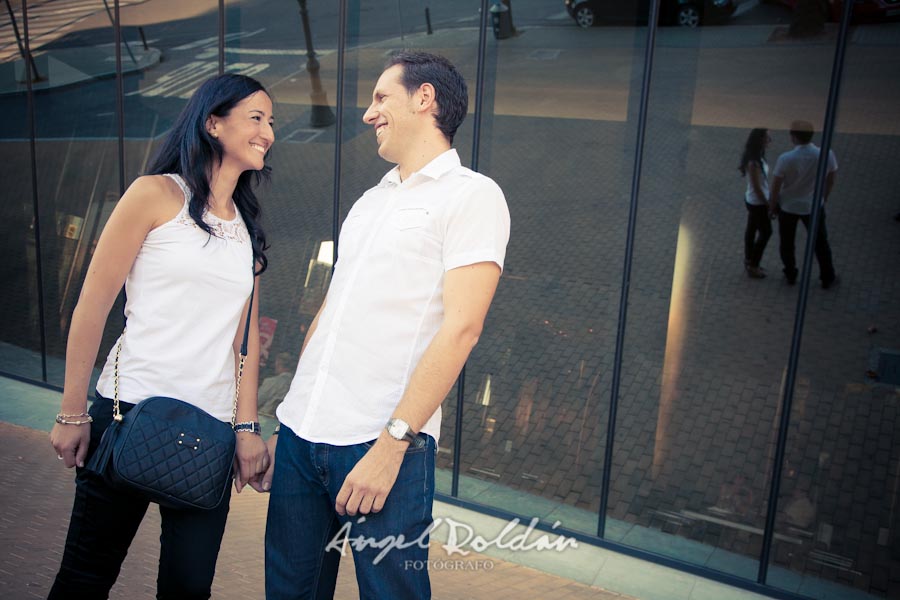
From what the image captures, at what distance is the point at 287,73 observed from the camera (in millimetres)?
5355

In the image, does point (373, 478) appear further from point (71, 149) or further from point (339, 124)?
point (71, 149)

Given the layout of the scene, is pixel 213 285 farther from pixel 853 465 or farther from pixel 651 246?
pixel 853 465

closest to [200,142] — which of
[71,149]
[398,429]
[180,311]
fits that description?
[180,311]

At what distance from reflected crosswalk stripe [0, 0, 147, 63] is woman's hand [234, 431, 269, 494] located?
4507 mm

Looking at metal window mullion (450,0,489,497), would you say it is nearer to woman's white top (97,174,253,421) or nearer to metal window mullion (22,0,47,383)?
woman's white top (97,174,253,421)

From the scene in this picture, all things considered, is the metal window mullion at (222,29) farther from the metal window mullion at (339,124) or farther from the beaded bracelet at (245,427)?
the beaded bracelet at (245,427)

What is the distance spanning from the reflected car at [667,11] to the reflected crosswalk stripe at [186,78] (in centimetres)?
222

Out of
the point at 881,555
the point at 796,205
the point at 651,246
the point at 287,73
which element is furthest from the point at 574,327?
the point at 287,73

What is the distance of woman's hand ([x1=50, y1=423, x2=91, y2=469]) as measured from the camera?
2408mm

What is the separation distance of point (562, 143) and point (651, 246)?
2.39ft

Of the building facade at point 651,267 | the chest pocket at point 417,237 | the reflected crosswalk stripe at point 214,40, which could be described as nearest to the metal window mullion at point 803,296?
the building facade at point 651,267

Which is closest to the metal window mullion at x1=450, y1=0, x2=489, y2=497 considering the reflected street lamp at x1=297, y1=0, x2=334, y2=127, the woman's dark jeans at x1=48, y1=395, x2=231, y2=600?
the reflected street lamp at x1=297, y1=0, x2=334, y2=127

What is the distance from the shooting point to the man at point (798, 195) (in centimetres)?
404

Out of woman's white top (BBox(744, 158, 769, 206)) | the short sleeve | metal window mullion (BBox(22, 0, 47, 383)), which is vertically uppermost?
the short sleeve
